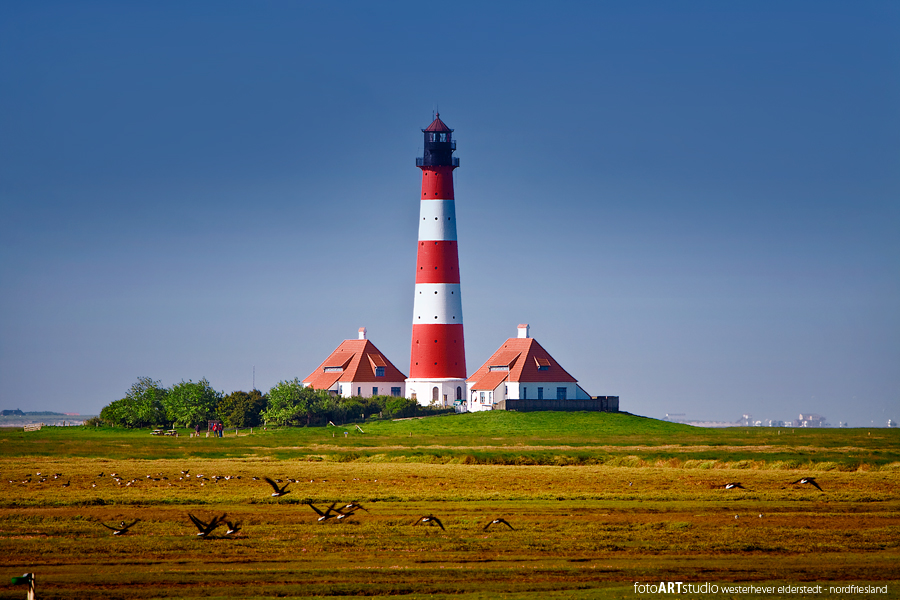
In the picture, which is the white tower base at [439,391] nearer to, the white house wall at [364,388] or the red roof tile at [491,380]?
the red roof tile at [491,380]

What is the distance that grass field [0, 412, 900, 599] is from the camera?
2389 cm

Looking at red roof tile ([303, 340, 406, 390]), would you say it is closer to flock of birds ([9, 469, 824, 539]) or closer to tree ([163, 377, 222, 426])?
tree ([163, 377, 222, 426])

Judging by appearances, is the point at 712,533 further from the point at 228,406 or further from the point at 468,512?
the point at 228,406

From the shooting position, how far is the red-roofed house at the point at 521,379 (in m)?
95.3

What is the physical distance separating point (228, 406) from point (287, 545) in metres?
67.5

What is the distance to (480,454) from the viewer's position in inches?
2314

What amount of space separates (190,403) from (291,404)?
8967 millimetres

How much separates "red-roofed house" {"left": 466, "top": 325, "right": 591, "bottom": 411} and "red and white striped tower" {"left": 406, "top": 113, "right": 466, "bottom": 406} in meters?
5.30

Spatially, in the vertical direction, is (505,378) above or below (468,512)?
above

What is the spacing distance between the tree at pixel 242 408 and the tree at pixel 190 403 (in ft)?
3.18

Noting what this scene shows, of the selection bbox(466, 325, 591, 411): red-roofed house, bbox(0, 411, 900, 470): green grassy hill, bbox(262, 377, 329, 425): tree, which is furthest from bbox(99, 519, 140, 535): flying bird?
bbox(466, 325, 591, 411): red-roofed house

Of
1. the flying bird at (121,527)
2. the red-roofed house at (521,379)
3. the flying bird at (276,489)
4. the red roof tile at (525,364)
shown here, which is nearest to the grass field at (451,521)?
the flying bird at (121,527)

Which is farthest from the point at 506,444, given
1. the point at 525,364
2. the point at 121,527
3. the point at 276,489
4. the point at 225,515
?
the point at 121,527

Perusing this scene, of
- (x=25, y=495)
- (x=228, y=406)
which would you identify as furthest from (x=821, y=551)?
(x=228, y=406)
